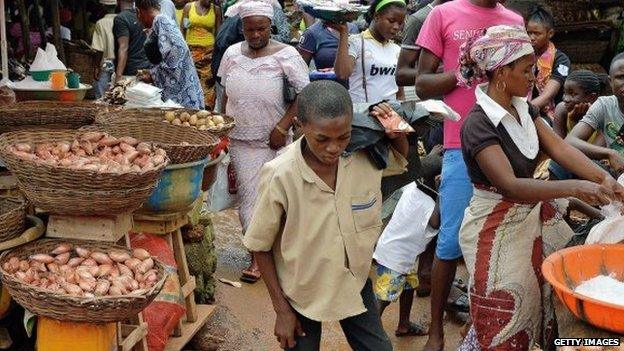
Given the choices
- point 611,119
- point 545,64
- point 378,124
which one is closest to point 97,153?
point 378,124

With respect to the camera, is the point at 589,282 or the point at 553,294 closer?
the point at 589,282

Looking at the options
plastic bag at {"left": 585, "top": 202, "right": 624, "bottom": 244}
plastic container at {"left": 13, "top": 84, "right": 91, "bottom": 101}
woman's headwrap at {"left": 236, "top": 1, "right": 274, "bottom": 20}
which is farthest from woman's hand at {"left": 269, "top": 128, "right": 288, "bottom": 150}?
plastic bag at {"left": 585, "top": 202, "right": 624, "bottom": 244}

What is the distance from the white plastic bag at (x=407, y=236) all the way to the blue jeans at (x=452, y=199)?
0.52 metres

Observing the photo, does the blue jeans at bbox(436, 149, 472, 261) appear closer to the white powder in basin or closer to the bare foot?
the bare foot

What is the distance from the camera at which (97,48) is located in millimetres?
9734

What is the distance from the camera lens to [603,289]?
290 centimetres

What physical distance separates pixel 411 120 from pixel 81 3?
8764 mm

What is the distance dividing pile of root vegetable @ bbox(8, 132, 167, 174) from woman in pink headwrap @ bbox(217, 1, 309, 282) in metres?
1.53

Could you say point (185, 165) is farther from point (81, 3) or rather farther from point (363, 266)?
point (81, 3)

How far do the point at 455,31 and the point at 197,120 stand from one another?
1.86 metres

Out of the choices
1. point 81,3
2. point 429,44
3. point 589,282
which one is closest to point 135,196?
point 429,44

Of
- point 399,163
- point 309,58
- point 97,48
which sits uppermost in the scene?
point 399,163

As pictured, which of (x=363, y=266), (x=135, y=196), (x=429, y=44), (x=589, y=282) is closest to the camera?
(x=589, y=282)

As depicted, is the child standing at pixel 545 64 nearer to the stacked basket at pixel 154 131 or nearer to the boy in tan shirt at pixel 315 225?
the stacked basket at pixel 154 131
